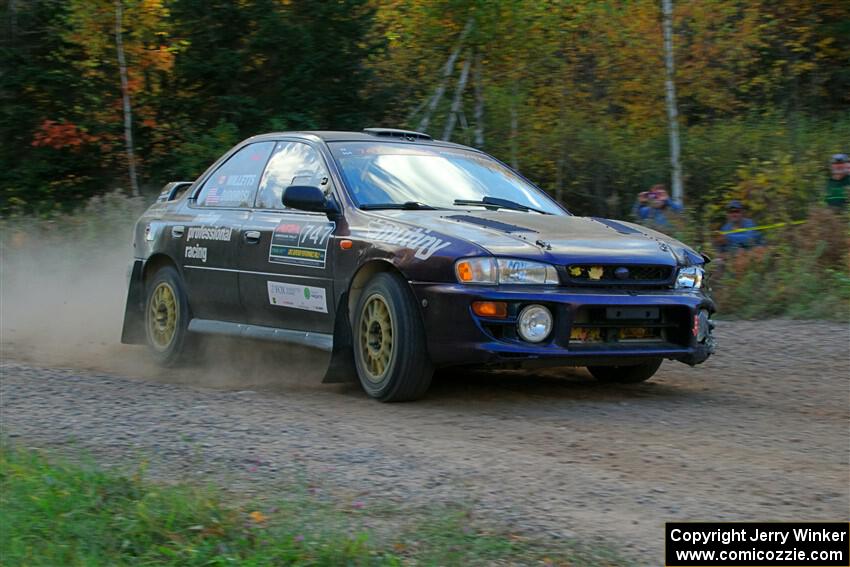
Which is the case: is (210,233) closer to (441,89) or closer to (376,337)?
(376,337)

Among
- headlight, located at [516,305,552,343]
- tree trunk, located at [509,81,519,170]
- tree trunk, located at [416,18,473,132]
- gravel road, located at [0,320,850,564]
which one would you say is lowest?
gravel road, located at [0,320,850,564]

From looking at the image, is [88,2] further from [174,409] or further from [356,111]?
[174,409]

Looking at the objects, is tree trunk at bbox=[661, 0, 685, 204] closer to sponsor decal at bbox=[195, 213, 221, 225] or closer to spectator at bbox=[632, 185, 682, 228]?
spectator at bbox=[632, 185, 682, 228]

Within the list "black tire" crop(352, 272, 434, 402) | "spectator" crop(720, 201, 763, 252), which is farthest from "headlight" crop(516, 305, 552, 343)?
"spectator" crop(720, 201, 763, 252)

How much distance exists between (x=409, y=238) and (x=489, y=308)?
661mm

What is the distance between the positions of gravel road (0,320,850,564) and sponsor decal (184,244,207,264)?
68cm

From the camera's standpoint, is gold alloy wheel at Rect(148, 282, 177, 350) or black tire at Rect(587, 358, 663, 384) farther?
gold alloy wheel at Rect(148, 282, 177, 350)

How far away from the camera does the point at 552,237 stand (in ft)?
21.5

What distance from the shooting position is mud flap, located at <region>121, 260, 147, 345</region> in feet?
29.2

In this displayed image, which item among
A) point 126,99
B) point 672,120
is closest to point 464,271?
point 672,120

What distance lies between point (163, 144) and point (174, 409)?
43.7 feet

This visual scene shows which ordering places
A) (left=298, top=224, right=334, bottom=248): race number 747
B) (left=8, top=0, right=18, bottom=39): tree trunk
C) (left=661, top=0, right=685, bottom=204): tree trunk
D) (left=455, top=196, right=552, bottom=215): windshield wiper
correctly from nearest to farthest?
(left=298, top=224, right=334, bottom=248): race number 747 < (left=455, top=196, right=552, bottom=215): windshield wiper < (left=661, top=0, right=685, bottom=204): tree trunk < (left=8, top=0, right=18, bottom=39): tree trunk

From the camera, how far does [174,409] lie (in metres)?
6.45

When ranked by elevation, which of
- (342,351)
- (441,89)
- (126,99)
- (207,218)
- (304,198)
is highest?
(441,89)
